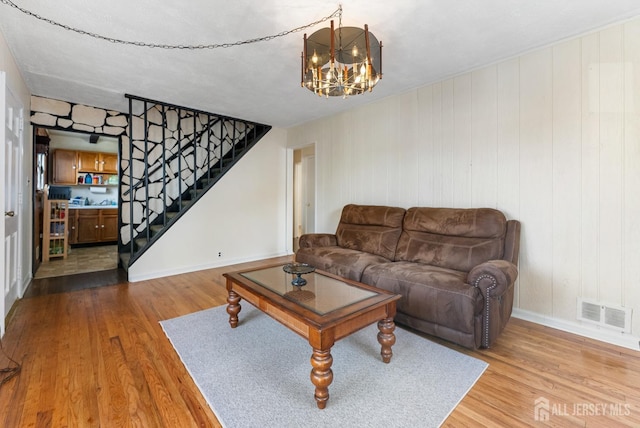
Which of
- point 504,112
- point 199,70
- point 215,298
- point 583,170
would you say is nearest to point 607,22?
point 504,112

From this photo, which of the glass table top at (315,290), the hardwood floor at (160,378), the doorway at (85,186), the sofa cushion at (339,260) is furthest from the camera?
the doorway at (85,186)

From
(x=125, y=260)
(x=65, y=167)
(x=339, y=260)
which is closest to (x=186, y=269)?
(x=125, y=260)

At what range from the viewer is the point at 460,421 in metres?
1.43

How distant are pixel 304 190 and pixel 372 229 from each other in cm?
349

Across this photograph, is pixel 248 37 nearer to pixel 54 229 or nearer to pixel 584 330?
pixel 584 330

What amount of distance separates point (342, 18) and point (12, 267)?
3747mm

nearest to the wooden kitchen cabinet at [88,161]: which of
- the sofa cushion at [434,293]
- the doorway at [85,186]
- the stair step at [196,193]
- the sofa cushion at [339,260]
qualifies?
the doorway at [85,186]

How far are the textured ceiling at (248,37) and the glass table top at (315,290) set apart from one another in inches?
75.4

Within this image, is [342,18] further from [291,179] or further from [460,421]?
[291,179]

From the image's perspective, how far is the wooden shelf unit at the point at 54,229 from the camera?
488cm

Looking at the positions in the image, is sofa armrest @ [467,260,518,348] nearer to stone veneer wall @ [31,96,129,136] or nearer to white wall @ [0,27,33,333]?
white wall @ [0,27,33,333]

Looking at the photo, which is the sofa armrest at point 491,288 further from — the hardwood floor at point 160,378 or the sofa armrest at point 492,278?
the hardwood floor at point 160,378

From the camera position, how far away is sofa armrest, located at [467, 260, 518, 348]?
1962mm

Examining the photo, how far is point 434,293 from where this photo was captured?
2156 millimetres
